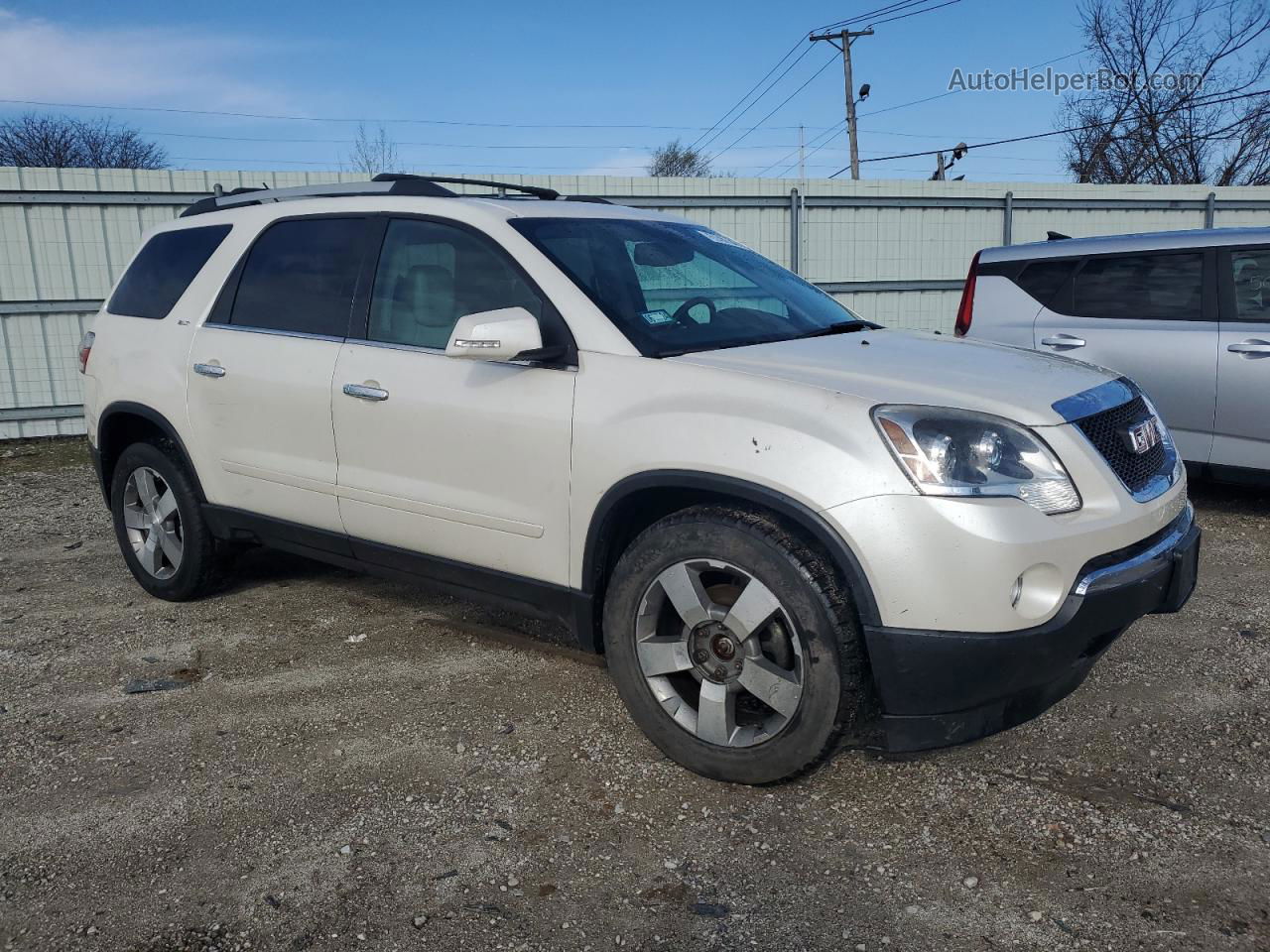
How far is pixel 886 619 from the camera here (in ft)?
8.91

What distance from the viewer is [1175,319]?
6352 millimetres

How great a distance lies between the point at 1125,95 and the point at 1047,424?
27.5 m

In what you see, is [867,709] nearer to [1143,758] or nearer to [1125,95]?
[1143,758]

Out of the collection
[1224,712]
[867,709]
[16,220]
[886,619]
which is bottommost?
[1224,712]

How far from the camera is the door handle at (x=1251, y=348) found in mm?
5949

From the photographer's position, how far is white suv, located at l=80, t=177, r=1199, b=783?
2.72m

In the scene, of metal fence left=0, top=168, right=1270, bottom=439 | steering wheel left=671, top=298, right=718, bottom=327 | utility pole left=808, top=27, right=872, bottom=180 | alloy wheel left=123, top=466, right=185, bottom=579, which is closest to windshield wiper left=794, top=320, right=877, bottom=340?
steering wheel left=671, top=298, right=718, bottom=327

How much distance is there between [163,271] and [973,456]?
3.87m

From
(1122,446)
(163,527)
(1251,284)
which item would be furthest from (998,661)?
(1251,284)

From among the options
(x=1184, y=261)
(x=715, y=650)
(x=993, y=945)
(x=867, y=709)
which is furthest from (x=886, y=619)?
(x=1184, y=261)

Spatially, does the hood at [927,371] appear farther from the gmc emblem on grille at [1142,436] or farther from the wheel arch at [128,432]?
the wheel arch at [128,432]

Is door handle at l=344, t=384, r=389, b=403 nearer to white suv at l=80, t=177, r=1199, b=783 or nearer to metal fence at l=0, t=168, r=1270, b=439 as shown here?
white suv at l=80, t=177, r=1199, b=783

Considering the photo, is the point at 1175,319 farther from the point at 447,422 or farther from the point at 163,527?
the point at 163,527

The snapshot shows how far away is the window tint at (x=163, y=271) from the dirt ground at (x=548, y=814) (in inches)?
61.6
